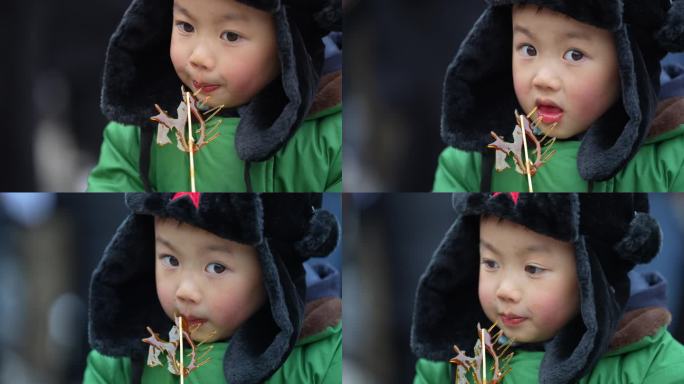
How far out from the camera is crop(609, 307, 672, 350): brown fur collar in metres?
2.01

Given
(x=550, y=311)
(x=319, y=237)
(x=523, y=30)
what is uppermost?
(x=523, y=30)

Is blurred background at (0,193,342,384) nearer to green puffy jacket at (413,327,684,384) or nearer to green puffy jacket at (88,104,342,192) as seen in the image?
green puffy jacket at (88,104,342,192)

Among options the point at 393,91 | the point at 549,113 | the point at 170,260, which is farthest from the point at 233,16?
the point at 549,113

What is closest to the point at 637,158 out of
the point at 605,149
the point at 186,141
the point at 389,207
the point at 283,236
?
the point at 605,149

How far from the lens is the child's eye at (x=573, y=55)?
77.0 inches

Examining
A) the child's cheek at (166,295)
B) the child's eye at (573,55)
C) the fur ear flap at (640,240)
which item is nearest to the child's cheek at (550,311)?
the fur ear flap at (640,240)

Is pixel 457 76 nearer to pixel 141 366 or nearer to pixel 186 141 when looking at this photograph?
pixel 186 141

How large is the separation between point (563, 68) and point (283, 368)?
26.0 inches

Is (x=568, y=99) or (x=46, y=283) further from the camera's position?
(x=46, y=283)

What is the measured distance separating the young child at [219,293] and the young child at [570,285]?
274 millimetres

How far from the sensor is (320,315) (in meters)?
2.10

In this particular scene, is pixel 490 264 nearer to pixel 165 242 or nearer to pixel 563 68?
pixel 563 68

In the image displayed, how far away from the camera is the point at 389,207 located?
6.99 feet

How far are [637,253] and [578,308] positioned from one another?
13cm
